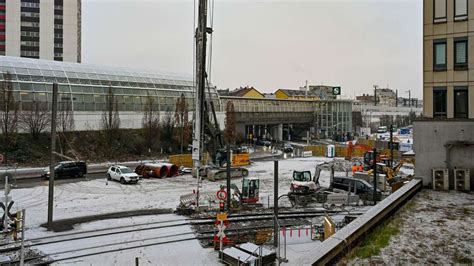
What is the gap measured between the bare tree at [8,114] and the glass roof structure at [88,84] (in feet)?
3.87

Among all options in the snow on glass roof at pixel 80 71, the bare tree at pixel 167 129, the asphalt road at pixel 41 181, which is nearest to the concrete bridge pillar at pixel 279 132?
the snow on glass roof at pixel 80 71

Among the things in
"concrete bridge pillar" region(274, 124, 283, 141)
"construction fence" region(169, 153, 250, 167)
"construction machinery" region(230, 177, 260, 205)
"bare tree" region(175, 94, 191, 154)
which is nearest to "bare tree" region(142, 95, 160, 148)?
"bare tree" region(175, 94, 191, 154)

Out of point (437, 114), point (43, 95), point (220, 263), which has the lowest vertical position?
point (220, 263)

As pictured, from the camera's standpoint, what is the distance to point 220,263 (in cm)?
1323

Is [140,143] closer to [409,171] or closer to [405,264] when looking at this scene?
[409,171]

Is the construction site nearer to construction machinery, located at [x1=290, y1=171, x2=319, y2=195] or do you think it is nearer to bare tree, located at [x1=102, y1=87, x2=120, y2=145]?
construction machinery, located at [x1=290, y1=171, x2=319, y2=195]

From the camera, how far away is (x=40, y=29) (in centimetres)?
8956

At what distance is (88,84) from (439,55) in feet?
144

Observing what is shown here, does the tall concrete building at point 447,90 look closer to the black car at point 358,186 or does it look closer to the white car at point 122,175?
the black car at point 358,186

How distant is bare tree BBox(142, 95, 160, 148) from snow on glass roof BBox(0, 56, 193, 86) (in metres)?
4.80

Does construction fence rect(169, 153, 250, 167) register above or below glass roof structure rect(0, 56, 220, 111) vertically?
below

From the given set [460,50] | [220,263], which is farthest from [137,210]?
[460,50]

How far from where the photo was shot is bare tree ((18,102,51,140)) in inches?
1719

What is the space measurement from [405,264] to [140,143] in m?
45.7
